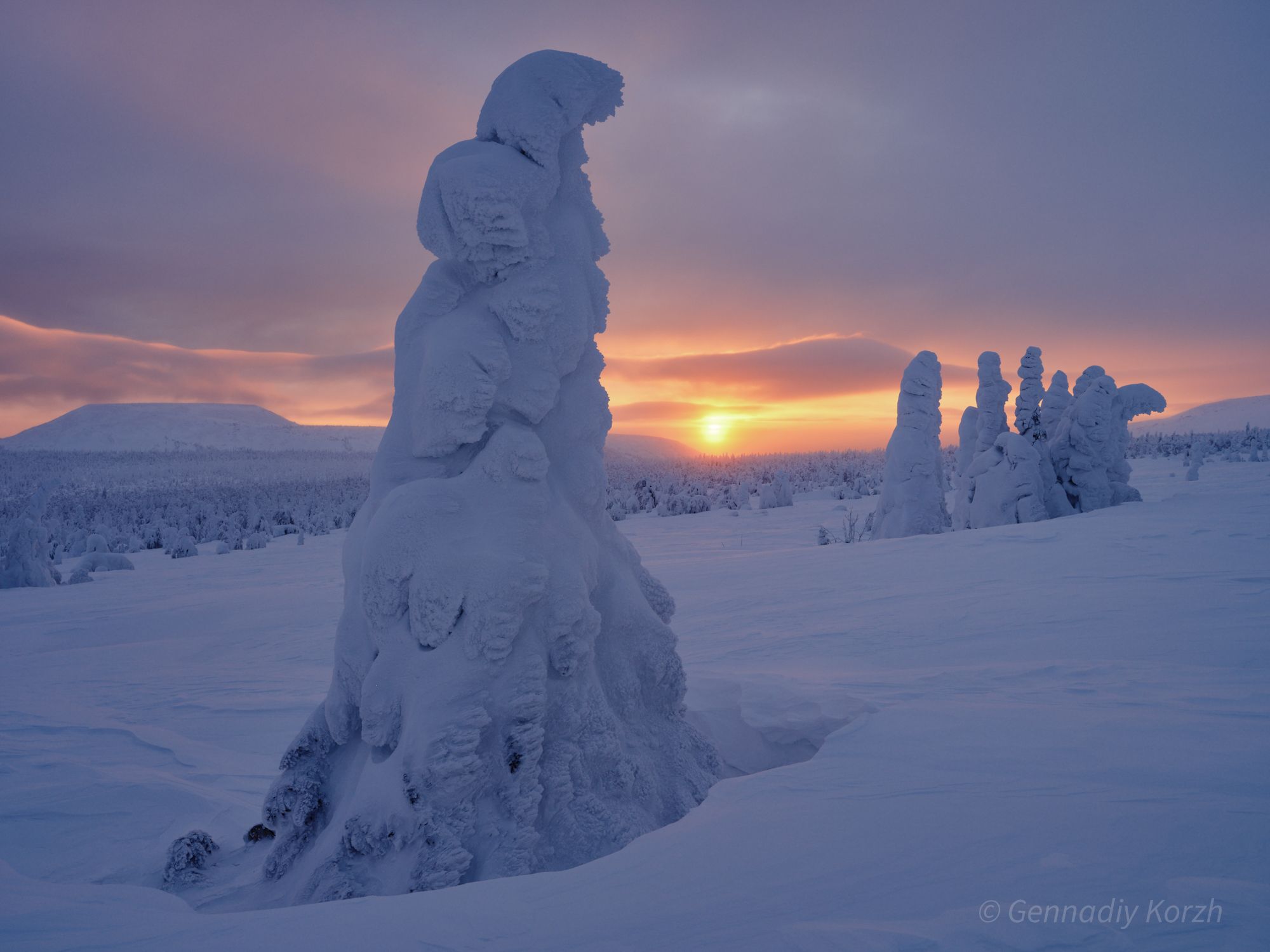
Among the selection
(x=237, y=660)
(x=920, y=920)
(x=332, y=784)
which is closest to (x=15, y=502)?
(x=237, y=660)

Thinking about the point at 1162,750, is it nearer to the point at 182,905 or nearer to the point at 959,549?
the point at 182,905

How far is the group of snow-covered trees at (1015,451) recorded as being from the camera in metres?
13.8

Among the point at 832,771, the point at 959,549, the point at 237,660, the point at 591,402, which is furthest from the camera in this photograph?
the point at 959,549

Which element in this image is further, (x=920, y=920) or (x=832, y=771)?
(x=832, y=771)

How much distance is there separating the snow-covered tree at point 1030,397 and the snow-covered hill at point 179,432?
106 m

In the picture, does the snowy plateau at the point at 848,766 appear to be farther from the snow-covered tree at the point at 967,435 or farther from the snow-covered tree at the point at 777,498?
the snow-covered tree at the point at 777,498

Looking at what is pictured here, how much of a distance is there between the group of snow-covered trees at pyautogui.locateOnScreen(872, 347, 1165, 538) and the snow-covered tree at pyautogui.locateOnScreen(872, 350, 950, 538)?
19mm

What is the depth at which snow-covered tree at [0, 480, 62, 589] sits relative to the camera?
14422 mm

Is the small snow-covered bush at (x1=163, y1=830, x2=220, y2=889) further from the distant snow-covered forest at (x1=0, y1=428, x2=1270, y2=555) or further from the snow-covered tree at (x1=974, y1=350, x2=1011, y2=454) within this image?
the distant snow-covered forest at (x1=0, y1=428, x2=1270, y2=555)

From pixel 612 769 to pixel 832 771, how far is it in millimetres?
1032

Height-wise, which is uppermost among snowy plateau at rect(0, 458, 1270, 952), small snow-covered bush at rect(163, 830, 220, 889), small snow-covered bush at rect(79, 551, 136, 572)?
small snow-covered bush at rect(79, 551, 136, 572)

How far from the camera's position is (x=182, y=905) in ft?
10.0

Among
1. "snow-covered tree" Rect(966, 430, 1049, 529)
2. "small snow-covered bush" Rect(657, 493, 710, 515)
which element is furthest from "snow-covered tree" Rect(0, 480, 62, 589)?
"snow-covered tree" Rect(966, 430, 1049, 529)

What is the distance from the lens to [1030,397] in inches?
547
